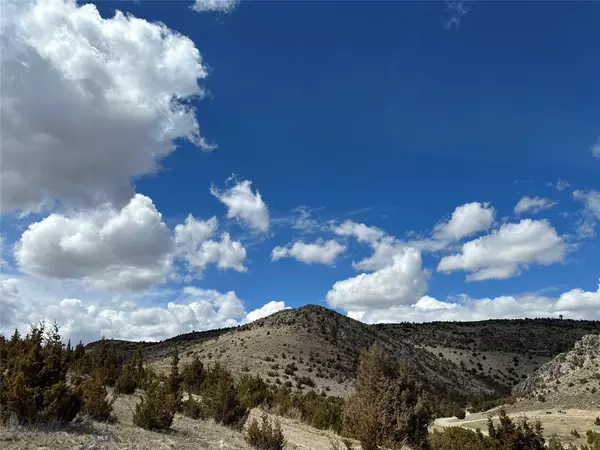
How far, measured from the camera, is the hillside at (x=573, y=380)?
3609 cm

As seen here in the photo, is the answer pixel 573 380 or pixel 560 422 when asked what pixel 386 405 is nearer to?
pixel 560 422

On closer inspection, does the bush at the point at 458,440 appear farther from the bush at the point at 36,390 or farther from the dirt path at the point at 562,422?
the bush at the point at 36,390

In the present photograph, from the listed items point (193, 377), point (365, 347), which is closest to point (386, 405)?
point (193, 377)

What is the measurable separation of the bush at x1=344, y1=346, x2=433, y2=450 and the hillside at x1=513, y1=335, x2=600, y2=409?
76.5 ft

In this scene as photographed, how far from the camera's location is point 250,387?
27.8 meters

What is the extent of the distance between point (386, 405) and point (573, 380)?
3320 centimetres

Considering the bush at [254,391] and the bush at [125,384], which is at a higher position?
the bush at [125,384]

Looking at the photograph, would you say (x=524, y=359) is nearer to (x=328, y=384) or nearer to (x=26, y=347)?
(x=328, y=384)

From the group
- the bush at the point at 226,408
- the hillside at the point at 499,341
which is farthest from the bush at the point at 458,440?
the hillside at the point at 499,341

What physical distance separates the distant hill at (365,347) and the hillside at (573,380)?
1400cm

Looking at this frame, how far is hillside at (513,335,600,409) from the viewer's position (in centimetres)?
3609

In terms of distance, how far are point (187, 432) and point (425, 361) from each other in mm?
63337

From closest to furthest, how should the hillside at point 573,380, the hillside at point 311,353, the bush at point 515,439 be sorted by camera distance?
the bush at point 515,439 < the hillside at point 573,380 < the hillside at point 311,353

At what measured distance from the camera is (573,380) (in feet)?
135
